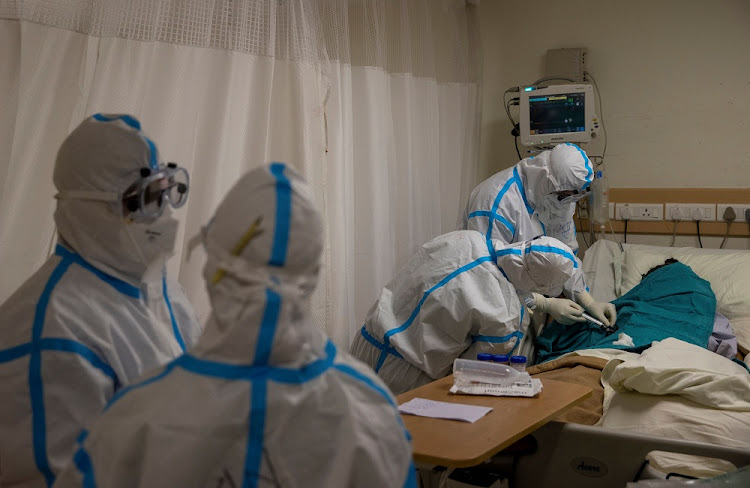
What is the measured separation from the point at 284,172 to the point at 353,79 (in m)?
2.46

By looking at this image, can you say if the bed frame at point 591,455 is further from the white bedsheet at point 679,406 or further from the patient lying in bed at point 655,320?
the patient lying in bed at point 655,320

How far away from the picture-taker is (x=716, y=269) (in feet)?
11.8

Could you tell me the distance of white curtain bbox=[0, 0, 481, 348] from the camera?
6.85ft

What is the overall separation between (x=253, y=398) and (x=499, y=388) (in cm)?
131

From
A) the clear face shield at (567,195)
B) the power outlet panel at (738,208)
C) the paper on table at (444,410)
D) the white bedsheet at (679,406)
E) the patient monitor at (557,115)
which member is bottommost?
the white bedsheet at (679,406)

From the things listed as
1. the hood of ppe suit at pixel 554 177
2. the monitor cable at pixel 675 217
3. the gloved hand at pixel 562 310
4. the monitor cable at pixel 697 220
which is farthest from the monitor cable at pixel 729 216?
the gloved hand at pixel 562 310

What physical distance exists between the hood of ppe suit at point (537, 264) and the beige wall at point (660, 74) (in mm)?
1927

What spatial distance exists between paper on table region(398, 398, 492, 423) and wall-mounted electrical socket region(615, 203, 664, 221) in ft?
8.70

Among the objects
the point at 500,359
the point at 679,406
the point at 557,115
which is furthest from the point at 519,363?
the point at 557,115

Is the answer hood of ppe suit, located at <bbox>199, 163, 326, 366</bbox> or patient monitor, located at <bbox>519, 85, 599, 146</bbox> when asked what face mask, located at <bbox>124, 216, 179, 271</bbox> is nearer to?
hood of ppe suit, located at <bbox>199, 163, 326, 366</bbox>

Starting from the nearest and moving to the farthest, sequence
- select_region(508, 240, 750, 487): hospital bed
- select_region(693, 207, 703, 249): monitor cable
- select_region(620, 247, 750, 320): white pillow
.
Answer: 1. select_region(508, 240, 750, 487): hospital bed
2. select_region(620, 247, 750, 320): white pillow
3. select_region(693, 207, 703, 249): monitor cable

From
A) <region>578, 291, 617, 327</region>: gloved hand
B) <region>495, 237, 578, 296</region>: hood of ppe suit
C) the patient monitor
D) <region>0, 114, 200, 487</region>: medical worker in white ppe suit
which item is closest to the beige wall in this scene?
the patient monitor

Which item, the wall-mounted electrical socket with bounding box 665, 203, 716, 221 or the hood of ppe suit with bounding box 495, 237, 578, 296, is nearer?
the hood of ppe suit with bounding box 495, 237, 578, 296

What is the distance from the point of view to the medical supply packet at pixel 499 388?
2088 mm
